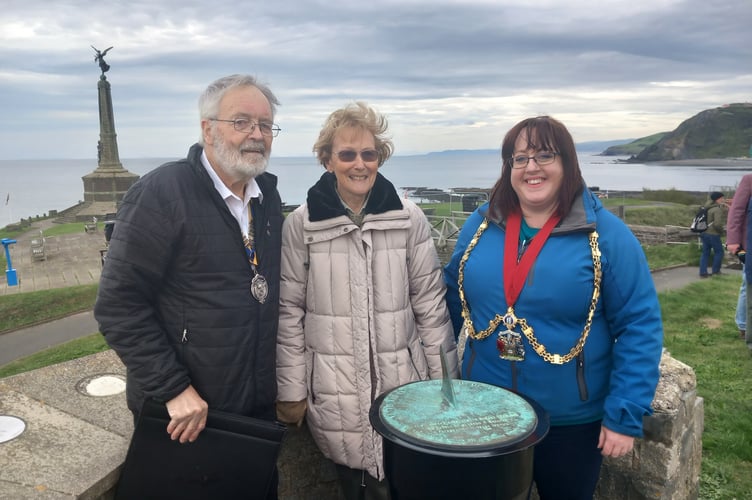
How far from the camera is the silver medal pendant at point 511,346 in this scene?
2.48 meters

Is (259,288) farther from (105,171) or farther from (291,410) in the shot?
(105,171)

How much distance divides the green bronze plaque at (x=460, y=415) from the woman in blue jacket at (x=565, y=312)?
0.24 meters

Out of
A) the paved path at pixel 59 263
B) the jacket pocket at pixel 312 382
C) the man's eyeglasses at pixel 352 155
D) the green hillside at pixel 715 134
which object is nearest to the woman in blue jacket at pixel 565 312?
the man's eyeglasses at pixel 352 155

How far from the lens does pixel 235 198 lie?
2.52 m

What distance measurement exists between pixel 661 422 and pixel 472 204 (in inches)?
801

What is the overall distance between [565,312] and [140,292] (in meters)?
1.69

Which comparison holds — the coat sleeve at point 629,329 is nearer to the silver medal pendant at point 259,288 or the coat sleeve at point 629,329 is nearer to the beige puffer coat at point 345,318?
the beige puffer coat at point 345,318

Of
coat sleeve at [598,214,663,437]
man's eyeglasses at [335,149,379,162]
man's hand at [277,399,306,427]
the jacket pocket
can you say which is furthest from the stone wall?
man's eyeglasses at [335,149,379,162]

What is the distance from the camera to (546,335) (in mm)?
2441

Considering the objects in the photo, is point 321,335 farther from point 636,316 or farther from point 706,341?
point 706,341

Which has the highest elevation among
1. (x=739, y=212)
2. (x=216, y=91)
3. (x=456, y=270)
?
(x=216, y=91)

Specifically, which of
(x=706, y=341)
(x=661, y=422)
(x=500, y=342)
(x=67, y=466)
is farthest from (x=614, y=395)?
(x=706, y=341)

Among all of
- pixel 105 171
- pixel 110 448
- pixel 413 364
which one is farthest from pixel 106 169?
pixel 413 364

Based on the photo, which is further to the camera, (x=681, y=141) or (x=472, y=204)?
(x=681, y=141)
